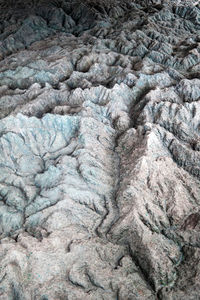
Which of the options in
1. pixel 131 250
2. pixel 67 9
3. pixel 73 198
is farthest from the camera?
pixel 67 9

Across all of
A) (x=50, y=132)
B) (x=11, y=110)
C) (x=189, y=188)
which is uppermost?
(x=189, y=188)

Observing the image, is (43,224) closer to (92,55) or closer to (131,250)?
(131,250)

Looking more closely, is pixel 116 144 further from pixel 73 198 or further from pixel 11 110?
pixel 11 110

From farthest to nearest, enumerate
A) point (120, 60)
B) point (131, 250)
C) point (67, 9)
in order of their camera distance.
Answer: point (67, 9), point (120, 60), point (131, 250)

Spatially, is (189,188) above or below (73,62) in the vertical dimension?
above

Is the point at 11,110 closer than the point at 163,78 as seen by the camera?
Yes

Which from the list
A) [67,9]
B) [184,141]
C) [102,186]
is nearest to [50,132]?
[102,186]
